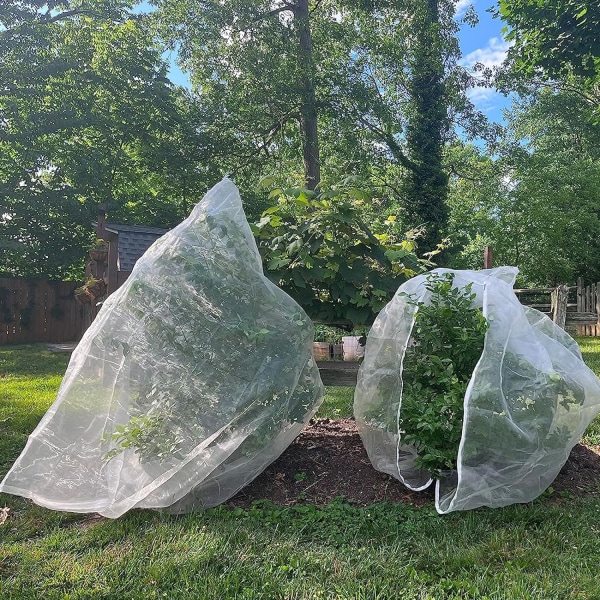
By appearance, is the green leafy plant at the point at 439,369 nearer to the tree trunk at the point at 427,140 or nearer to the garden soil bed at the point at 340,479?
the garden soil bed at the point at 340,479

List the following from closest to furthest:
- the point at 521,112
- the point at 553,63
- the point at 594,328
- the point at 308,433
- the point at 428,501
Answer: the point at 428,501
the point at 308,433
the point at 553,63
the point at 594,328
the point at 521,112

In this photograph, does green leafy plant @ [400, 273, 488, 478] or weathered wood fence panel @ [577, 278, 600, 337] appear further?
weathered wood fence panel @ [577, 278, 600, 337]

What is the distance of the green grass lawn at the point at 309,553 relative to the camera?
2.00 meters

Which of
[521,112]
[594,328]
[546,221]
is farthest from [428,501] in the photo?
[521,112]

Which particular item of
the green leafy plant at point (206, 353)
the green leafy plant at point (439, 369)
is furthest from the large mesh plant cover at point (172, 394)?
the green leafy plant at point (439, 369)

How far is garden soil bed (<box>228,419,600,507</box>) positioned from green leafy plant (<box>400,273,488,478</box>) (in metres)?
0.38

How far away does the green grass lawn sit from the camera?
200 centimetres

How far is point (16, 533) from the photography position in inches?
101

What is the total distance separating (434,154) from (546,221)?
561cm

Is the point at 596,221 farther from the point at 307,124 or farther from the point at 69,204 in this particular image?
the point at 69,204

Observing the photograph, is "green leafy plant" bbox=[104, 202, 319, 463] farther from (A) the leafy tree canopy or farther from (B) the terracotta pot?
(A) the leafy tree canopy

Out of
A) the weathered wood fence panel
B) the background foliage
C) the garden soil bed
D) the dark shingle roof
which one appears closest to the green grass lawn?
the garden soil bed

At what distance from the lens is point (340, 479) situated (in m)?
3.14

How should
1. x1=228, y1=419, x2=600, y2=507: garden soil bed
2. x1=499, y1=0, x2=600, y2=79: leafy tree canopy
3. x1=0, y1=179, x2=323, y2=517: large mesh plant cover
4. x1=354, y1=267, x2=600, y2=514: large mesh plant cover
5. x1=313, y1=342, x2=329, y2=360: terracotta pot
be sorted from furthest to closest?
x1=313, y1=342, x2=329, y2=360: terracotta pot
x1=499, y1=0, x2=600, y2=79: leafy tree canopy
x1=228, y1=419, x2=600, y2=507: garden soil bed
x1=0, y1=179, x2=323, y2=517: large mesh plant cover
x1=354, y1=267, x2=600, y2=514: large mesh plant cover
